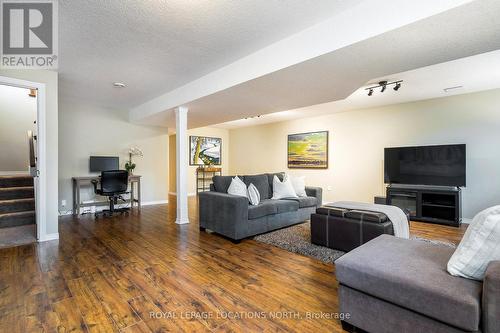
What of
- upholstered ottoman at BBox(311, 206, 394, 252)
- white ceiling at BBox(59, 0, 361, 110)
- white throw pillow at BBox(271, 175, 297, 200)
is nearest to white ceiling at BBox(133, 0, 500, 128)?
white ceiling at BBox(59, 0, 361, 110)

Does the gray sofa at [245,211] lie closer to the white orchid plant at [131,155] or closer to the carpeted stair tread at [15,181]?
the white orchid plant at [131,155]

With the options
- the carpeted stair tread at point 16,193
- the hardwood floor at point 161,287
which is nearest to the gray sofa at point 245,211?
the hardwood floor at point 161,287

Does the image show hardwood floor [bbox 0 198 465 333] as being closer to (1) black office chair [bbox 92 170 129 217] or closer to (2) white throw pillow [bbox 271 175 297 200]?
(2) white throw pillow [bbox 271 175 297 200]

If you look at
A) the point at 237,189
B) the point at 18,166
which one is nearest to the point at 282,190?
the point at 237,189

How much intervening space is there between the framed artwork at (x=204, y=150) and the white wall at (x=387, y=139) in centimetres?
144

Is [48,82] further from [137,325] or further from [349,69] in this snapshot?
[349,69]

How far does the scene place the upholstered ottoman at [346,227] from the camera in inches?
108

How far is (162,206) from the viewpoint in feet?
19.9

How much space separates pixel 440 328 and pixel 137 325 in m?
1.76

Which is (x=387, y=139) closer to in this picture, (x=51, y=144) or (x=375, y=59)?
(x=375, y=59)

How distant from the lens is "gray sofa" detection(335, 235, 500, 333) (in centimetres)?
112

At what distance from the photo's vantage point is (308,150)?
6.80 m

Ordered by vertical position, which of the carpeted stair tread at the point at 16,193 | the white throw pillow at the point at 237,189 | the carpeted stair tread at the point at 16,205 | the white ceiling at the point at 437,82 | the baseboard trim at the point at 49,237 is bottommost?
the baseboard trim at the point at 49,237

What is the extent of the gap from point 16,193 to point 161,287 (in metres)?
4.15
